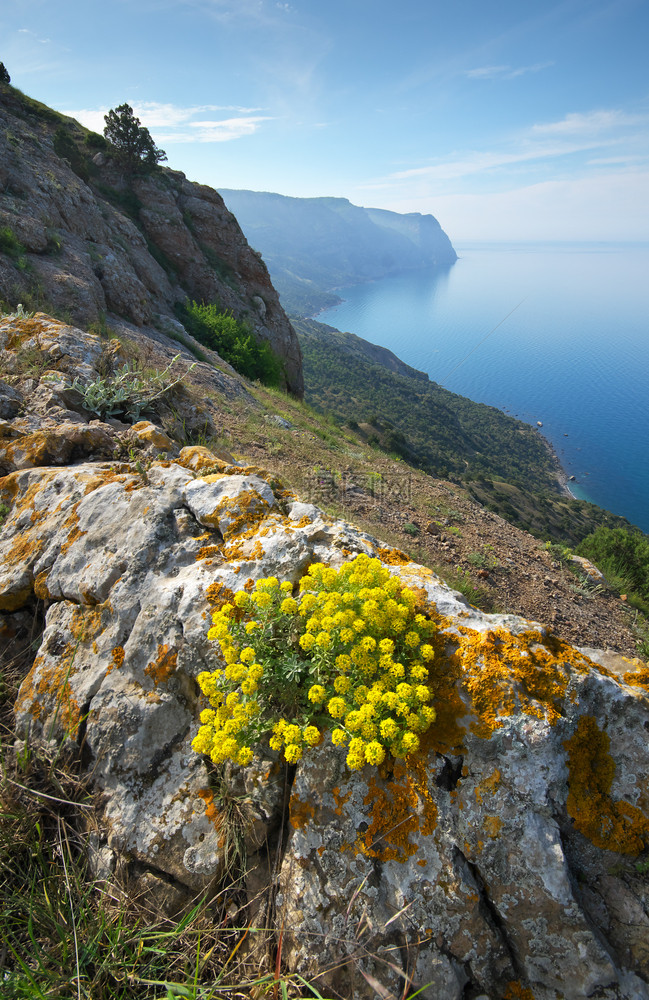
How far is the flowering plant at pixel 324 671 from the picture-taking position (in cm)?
197

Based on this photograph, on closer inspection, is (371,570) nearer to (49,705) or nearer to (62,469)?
(49,705)

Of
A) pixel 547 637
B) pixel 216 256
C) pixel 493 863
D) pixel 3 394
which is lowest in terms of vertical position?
pixel 493 863

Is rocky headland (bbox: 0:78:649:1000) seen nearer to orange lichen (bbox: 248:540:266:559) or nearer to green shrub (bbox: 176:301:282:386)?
orange lichen (bbox: 248:540:266:559)

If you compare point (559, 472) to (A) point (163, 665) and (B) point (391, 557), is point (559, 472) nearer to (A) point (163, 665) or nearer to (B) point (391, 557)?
(B) point (391, 557)

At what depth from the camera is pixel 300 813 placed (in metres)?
2.09

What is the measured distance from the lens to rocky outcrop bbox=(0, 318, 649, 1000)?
1.83 meters

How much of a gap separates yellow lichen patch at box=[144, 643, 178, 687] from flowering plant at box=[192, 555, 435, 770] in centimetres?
39

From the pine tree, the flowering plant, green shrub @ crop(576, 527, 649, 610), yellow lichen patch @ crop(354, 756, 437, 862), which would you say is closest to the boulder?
yellow lichen patch @ crop(354, 756, 437, 862)

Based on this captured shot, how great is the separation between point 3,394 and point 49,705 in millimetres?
3730

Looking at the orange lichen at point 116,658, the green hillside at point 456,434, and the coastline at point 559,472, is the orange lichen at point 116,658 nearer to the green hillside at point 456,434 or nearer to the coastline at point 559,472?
the green hillside at point 456,434

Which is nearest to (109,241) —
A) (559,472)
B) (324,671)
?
(324,671)

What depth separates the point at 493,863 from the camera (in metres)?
1.92

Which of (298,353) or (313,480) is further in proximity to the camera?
(298,353)

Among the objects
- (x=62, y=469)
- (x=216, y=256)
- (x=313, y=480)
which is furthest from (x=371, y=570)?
(x=216, y=256)
